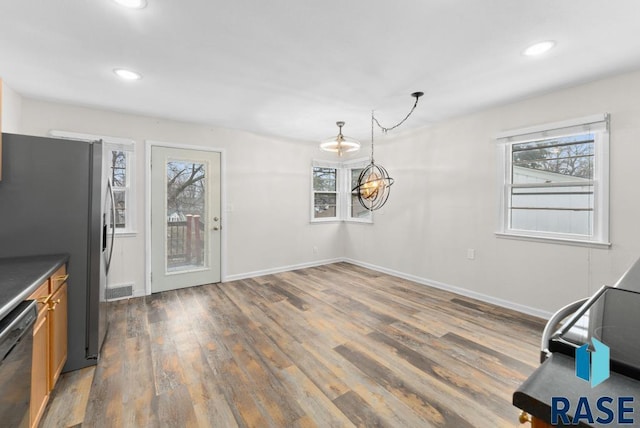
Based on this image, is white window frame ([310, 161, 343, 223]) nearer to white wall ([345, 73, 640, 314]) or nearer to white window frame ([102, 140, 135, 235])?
white wall ([345, 73, 640, 314])

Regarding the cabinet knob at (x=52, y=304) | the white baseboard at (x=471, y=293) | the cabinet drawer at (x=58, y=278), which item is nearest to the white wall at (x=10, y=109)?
the cabinet drawer at (x=58, y=278)

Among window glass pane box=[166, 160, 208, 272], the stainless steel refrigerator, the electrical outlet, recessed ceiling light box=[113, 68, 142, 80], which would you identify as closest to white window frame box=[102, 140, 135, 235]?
window glass pane box=[166, 160, 208, 272]

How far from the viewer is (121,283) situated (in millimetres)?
3779

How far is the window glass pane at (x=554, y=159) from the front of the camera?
2.98m

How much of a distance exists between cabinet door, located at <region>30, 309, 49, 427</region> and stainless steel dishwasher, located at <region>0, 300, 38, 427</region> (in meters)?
0.10

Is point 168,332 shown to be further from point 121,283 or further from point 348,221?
point 348,221

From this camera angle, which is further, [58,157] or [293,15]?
[58,157]

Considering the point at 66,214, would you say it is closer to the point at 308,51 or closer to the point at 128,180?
the point at 128,180

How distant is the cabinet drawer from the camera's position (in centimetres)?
182

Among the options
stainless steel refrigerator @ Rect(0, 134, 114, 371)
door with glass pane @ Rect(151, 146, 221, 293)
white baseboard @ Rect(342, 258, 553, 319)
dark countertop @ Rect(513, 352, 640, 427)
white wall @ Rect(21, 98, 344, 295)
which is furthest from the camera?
door with glass pane @ Rect(151, 146, 221, 293)

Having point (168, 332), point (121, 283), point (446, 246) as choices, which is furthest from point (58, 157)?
point (446, 246)

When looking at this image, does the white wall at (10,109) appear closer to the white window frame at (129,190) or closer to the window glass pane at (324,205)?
the white window frame at (129,190)

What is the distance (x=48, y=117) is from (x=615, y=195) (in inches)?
242

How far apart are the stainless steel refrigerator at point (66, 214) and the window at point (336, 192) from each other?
380cm
